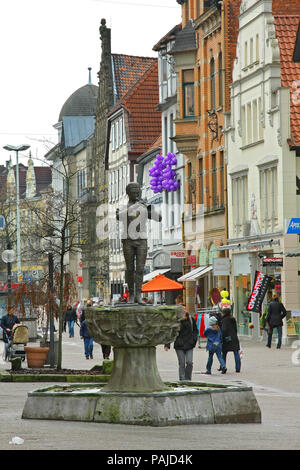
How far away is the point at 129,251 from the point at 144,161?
60707mm

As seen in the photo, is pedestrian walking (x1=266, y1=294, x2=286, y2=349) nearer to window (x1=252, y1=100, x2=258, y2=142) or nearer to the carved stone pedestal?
window (x1=252, y1=100, x2=258, y2=142)

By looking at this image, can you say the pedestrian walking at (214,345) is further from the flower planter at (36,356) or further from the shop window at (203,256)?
the shop window at (203,256)

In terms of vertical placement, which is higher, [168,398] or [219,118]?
[219,118]

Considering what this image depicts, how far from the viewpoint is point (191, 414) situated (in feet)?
53.3

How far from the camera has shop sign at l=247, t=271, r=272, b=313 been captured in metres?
44.4

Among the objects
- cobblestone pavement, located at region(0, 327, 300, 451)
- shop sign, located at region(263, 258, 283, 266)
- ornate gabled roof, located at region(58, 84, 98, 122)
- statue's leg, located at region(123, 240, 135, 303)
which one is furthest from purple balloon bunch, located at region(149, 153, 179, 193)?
ornate gabled roof, located at region(58, 84, 98, 122)

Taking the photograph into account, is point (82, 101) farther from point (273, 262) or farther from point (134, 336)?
point (134, 336)

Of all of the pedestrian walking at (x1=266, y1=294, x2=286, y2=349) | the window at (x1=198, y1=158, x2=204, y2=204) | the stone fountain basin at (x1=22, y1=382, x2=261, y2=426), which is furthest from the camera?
the window at (x1=198, y1=158, x2=204, y2=204)

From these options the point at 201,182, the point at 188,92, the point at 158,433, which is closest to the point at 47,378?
the point at 158,433

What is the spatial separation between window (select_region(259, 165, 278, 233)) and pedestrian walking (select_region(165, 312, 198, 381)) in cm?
2056

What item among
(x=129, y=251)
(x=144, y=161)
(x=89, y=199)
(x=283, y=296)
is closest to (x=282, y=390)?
(x=129, y=251)

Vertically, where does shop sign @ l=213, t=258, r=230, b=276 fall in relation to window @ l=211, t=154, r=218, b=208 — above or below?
below

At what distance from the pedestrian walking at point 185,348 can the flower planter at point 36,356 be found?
20.4ft
